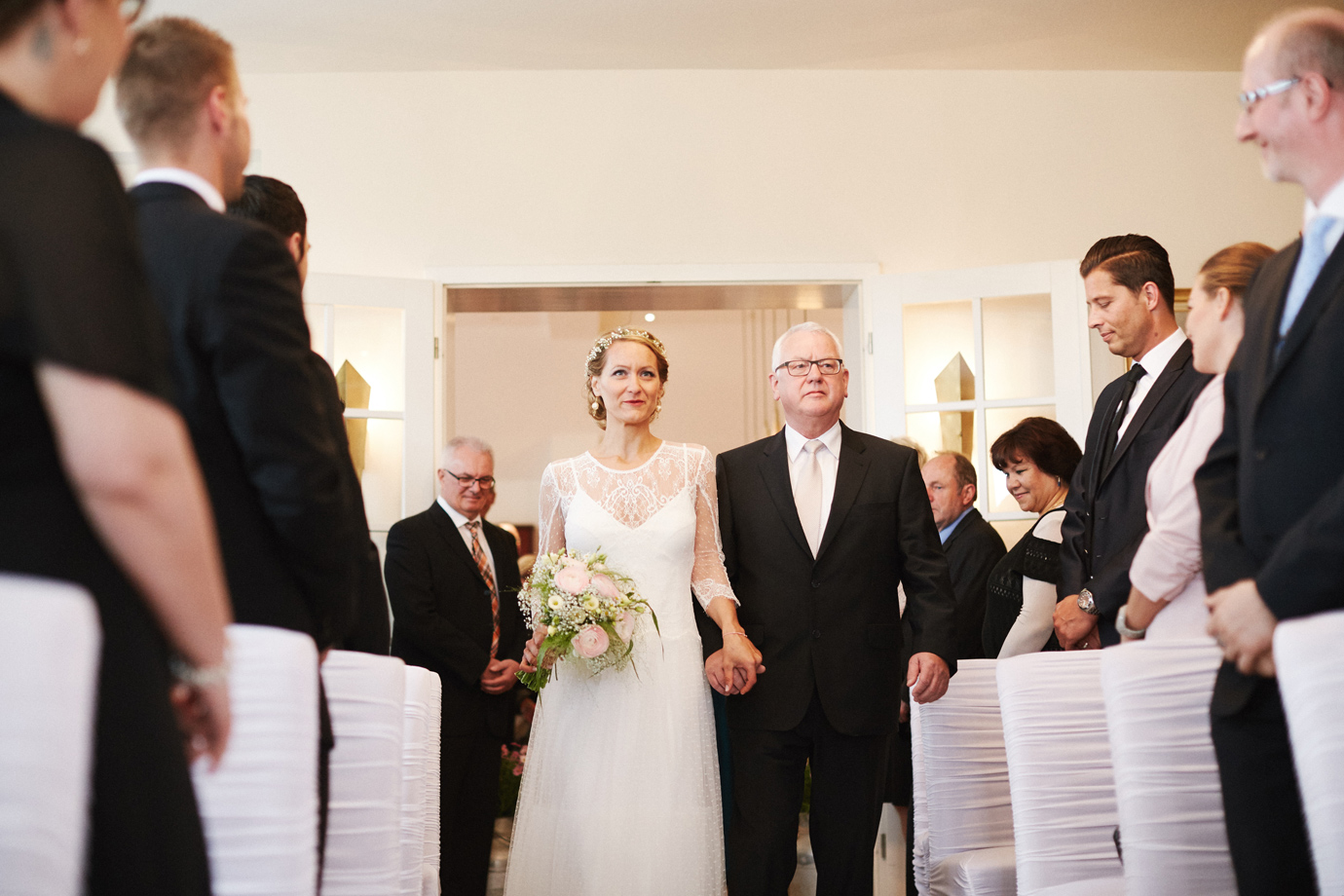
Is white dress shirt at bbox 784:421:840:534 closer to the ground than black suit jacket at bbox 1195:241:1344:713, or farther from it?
farther from it

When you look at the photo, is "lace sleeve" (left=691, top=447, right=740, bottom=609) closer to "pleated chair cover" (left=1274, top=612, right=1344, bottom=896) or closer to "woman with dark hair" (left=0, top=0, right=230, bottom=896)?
"pleated chair cover" (left=1274, top=612, right=1344, bottom=896)

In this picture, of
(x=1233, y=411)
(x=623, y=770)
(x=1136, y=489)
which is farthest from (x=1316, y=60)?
A: (x=623, y=770)

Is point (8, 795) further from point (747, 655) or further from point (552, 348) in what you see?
point (552, 348)

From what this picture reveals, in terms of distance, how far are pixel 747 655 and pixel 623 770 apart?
0.53 meters

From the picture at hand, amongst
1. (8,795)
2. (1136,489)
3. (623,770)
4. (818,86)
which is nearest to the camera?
(8,795)

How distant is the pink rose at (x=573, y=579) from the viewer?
10.4ft

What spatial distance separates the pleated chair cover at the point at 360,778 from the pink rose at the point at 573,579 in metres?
1.36

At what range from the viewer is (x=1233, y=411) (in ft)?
6.45

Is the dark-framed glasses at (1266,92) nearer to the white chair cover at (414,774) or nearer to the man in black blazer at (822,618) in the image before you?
the man in black blazer at (822,618)

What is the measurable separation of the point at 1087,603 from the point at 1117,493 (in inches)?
12.5

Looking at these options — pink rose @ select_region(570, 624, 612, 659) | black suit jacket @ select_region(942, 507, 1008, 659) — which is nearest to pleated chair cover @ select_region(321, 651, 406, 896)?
pink rose @ select_region(570, 624, 612, 659)

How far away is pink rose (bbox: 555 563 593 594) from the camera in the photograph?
3180mm

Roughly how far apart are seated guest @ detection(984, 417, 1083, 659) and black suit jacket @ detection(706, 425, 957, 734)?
602 mm

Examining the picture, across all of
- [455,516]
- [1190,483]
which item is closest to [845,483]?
[1190,483]
